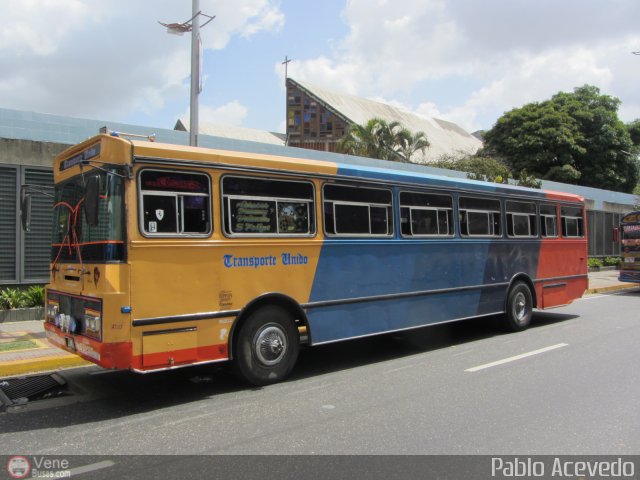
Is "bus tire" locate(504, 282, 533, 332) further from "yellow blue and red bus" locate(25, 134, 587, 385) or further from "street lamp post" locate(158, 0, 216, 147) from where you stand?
"street lamp post" locate(158, 0, 216, 147)

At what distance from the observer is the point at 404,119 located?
202 ft

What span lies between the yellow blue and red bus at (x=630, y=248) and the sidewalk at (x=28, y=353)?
16846 millimetres

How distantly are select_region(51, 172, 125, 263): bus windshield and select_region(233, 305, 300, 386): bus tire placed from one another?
1749 millimetres

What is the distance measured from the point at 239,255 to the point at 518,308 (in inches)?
256

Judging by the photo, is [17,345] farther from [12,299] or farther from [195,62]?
[195,62]

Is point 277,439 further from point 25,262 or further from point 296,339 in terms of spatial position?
point 25,262

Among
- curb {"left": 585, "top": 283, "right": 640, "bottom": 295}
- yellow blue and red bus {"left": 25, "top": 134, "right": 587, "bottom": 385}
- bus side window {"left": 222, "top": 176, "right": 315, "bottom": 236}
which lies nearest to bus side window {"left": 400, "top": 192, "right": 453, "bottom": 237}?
yellow blue and red bus {"left": 25, "top": 134, "right": 587, "bottom": 385}

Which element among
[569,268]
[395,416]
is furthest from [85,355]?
[569,268]

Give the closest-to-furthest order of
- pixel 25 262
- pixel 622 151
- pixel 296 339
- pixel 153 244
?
pixel 153 244 < pixel 296 339 < pixel 25 262 < pixel 622 151

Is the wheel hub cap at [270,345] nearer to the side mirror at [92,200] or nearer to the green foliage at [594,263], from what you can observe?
the side mirror at [92,200]

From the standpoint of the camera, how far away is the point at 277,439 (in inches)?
180

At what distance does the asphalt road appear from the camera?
446 cm

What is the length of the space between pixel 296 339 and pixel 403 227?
101 inches

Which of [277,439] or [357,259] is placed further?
[357,259]
